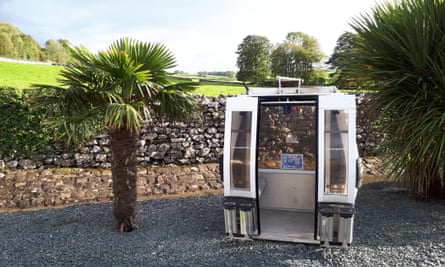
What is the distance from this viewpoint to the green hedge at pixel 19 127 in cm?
764

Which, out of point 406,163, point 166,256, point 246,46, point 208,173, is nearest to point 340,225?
point 166,256

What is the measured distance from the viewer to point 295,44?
65.7 ft

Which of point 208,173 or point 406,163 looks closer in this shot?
point 406,163

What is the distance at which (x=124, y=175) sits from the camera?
14.8 feet

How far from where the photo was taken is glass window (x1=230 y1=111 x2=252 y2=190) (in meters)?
3.95

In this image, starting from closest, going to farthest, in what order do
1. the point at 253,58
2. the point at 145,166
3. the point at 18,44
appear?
the point at 145,166
the point at 253,58
the point at 18,44

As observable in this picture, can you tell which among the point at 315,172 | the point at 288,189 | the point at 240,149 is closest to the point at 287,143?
the point at 288,189

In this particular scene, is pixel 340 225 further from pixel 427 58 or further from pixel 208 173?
pixel 208 173

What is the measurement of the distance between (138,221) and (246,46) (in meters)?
15.4

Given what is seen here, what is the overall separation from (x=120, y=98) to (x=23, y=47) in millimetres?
26621

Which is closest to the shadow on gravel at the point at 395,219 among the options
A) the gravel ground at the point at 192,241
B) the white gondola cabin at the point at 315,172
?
the gravel ground at the point at 192,241

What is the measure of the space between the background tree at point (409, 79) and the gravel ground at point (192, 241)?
2.90 ft

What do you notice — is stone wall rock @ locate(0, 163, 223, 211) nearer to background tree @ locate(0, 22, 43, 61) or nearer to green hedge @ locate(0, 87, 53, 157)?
green hedge @ locate(0, 87, 53, 157)

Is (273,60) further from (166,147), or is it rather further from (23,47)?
(23,47)
